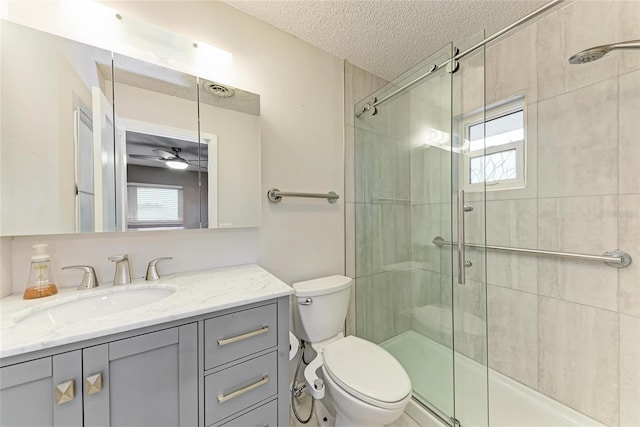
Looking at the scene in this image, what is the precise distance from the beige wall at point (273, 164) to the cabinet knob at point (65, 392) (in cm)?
52

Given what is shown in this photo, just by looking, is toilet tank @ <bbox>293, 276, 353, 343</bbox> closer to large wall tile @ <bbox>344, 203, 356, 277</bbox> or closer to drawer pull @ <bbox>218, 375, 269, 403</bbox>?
large wall tile @ <bbox>344, 203, 356, 277</bbox>

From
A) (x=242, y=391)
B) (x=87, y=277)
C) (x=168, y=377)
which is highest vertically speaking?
(x=87, y=277)

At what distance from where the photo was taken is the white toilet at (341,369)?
1021mm

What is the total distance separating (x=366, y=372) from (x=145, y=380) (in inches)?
36.0

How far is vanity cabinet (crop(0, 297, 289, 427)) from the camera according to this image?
588 millimetres

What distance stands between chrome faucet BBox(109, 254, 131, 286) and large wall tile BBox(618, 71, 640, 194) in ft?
7.55

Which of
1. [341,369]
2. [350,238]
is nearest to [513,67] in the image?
[350,238]

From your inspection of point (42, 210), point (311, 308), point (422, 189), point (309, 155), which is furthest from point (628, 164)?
point (42, 210)

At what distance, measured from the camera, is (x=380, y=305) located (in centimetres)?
186

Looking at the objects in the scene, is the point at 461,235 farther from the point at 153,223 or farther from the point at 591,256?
the point at 153,223

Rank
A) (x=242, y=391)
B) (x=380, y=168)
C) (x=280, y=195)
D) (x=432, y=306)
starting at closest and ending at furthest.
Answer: (x=242, y=391) → (x=280, y=195) → (x=432, y=306) → (x=380, y=168)

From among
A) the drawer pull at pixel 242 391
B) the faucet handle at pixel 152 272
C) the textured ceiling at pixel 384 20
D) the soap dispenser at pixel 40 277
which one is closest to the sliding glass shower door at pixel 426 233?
the textured ceiling at pixel 384 20

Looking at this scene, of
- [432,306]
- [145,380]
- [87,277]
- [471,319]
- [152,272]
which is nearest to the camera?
[145,380]

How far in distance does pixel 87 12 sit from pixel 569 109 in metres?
2.39
